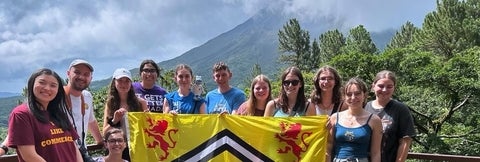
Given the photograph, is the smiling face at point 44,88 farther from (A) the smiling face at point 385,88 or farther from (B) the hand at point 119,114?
(A) the smiling face at point 385,88

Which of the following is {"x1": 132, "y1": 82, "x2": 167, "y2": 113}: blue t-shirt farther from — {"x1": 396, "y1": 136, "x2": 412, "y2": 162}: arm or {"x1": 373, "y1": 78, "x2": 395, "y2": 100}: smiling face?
{"x1": 396, "y1": 136, "x2": 412, "y2": 162}: arm

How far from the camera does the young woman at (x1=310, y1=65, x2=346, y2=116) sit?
4180 mm

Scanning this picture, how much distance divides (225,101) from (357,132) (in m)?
1.69

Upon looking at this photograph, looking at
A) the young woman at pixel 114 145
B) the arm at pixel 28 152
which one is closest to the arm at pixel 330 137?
the young woman at pixel 114 145

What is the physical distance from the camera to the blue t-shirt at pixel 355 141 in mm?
3619

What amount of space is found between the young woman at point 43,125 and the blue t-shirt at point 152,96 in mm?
1772

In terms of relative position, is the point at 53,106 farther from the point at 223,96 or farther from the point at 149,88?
the point at 223,96

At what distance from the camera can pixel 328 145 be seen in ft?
13.0

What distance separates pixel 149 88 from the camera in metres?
5.12

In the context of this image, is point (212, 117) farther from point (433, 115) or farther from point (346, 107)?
point (433, 115)

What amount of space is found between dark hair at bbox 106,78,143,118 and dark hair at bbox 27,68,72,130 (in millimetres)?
1309

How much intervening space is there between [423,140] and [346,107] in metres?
12.4

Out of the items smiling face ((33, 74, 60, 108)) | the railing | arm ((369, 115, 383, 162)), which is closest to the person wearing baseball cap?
the railing

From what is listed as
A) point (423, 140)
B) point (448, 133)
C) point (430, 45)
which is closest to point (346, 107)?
point (423, 140)
